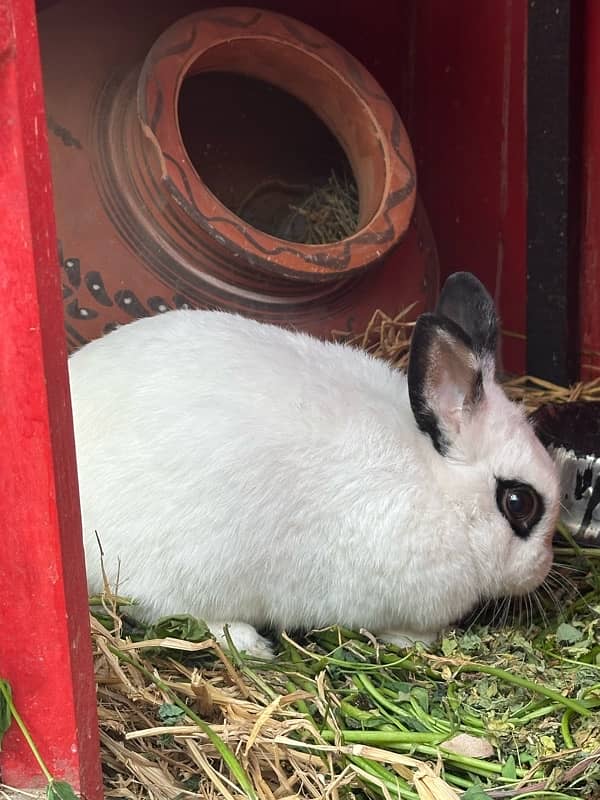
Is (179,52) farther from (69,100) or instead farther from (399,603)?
(399,603)

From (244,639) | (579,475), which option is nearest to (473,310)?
(579,475)

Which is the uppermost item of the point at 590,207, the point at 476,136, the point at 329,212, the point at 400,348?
the point at 476,136

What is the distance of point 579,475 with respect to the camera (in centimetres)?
298

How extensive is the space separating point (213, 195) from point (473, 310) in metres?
1.21

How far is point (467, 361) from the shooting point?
8.09 feet

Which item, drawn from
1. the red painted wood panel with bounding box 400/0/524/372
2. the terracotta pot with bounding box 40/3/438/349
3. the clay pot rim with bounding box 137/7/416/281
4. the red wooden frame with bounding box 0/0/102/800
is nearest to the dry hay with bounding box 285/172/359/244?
the terracotta pot with bounding box 40/3/438/349

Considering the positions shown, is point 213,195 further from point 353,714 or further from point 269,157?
point 353,714

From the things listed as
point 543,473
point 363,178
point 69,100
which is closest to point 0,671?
point 543,473

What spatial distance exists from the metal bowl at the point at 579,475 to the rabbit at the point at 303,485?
0.31 meters

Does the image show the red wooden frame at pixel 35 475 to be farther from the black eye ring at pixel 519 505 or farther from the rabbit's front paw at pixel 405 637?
the black eye ring at pixel 519 505

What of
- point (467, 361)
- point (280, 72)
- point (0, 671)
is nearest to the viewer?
point (0, 671)

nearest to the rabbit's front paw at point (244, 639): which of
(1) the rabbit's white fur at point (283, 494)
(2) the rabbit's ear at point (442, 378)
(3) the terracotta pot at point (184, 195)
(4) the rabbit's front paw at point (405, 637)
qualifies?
(1) the rabbit's white fur at point (283, 494)

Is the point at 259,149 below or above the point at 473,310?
above

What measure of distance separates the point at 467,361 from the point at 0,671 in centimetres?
125
